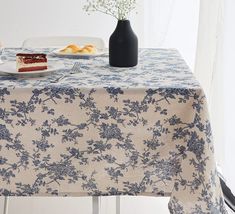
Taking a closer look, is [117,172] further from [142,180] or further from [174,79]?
[174,79]

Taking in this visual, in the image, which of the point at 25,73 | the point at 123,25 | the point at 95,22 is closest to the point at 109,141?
the point at 25,73

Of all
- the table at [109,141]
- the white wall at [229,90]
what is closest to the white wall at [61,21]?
the white wall at [229,90]

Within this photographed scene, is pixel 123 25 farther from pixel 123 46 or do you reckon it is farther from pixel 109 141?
pixel 109 141

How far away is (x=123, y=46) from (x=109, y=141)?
0.43 metres

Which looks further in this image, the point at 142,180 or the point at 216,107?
the point at 216,107

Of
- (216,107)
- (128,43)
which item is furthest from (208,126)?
(216,107)

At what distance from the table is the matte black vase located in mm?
274

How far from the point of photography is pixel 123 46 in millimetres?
1520

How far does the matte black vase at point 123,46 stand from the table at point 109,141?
0.90 ft

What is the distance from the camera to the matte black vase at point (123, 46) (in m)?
1.52

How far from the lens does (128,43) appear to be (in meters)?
1.52

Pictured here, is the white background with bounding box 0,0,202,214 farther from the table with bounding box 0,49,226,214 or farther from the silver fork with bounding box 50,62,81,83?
the table with bounding box 0,49,226,214

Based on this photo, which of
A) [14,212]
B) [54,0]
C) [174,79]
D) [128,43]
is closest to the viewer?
[174,79]

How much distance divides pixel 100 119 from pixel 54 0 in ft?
7.92
